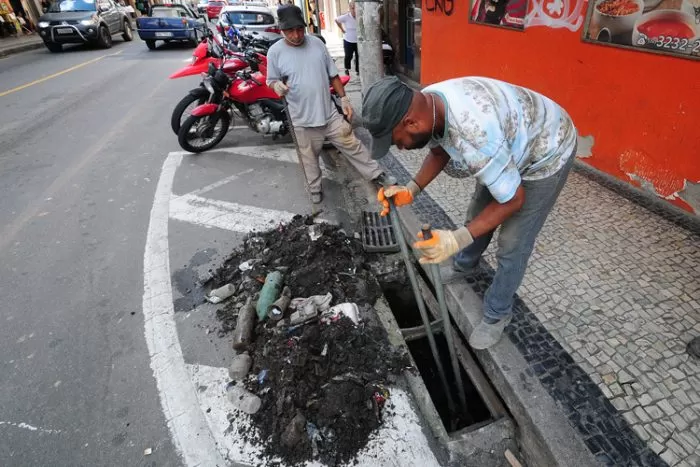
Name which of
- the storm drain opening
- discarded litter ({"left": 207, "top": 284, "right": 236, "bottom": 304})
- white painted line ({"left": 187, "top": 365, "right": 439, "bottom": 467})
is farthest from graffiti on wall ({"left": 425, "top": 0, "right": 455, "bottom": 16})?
white painted line ({"left": 187, "top": 365, "right": 439, "bottom": 467})

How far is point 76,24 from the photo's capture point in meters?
14.5

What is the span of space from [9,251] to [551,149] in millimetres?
4788

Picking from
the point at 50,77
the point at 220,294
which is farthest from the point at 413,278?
the point at 50,77

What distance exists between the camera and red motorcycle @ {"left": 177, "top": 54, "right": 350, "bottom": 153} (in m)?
5.70

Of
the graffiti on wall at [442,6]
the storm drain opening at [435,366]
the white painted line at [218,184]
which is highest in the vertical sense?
the graffiti on wall at [442,6]

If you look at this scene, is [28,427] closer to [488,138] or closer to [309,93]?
[488,138]

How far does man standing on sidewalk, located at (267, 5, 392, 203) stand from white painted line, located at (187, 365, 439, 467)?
2.34 metres

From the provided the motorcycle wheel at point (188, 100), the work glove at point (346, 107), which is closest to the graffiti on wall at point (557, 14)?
the work glove at point (346, 107)

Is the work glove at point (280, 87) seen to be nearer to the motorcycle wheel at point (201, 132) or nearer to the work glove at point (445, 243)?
the motorcycle wheel at point (201, 132)

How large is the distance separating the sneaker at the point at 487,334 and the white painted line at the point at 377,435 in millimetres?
556

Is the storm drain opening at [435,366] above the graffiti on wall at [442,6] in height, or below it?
below

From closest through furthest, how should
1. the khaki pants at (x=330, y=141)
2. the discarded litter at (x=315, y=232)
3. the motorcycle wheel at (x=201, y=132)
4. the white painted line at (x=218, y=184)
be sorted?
the discarded litter at (x=315, y=232), the khaki pants at (x=330, y=141), the white painted line at (x=218, y=184), the motorcycle wheel at (x=201, y=132)

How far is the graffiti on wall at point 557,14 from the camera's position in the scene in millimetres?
3990

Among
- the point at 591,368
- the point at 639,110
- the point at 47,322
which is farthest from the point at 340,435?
the point at 639,110
